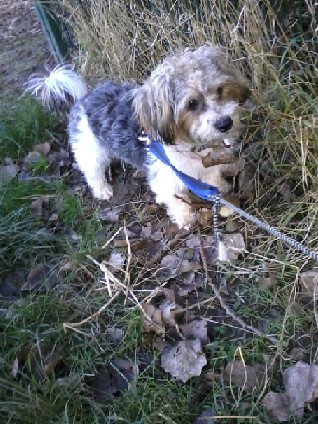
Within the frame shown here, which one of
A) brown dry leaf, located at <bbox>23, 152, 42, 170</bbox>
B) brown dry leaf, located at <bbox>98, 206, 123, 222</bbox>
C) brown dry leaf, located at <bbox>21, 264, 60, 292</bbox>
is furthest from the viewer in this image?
brown dry leaf, located at <bbox>23, 152, 42, 170</bbox>

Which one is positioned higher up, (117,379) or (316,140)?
(316,140)

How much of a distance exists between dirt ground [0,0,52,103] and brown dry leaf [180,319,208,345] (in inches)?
150

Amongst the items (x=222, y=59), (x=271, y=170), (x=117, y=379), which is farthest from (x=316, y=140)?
(x=117, y=379)

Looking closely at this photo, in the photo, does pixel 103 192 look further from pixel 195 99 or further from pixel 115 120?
pixel 195 99

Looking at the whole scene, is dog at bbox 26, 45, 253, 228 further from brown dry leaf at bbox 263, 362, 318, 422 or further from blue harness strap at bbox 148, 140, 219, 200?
brown dry leaf at bbox 263, 362, 318, 422

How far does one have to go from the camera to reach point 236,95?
3100 millimetres

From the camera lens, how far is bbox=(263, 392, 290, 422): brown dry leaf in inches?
90.9

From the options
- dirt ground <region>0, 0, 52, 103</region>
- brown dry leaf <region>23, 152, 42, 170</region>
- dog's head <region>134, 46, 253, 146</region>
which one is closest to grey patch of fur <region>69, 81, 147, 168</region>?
dog's head <region>134, 46, 253, 146</region>

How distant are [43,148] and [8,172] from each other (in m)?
0.46

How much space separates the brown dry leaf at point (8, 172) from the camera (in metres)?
4.36

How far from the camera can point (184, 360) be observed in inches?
105

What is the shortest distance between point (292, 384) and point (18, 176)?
3.04 meters

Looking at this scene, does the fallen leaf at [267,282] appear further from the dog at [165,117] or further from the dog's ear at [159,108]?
the dog's ear at [159,108]

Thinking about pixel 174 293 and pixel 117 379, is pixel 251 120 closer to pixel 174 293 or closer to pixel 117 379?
pixel 174 293
